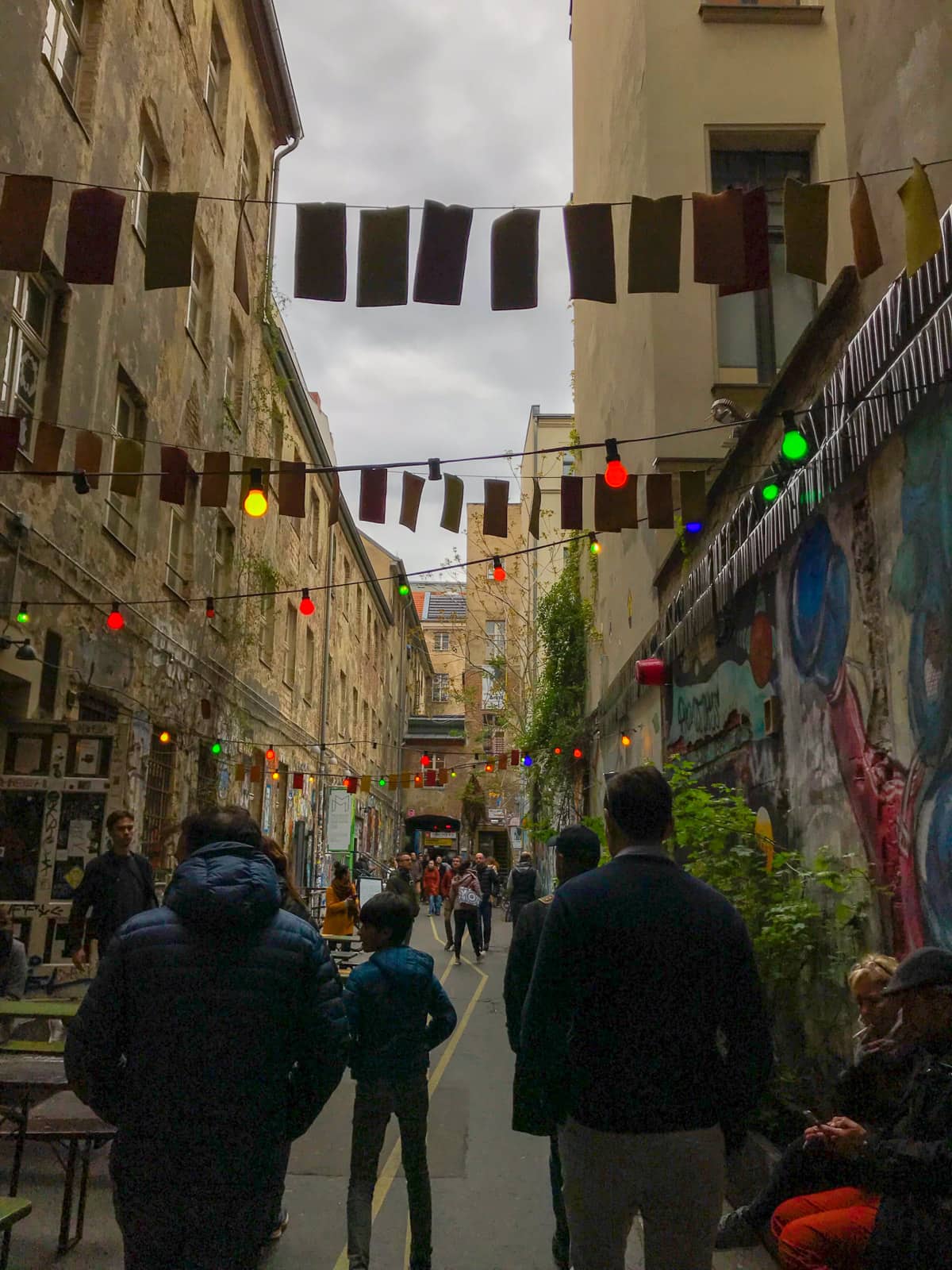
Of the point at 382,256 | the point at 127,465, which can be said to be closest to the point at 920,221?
the point at 382,256

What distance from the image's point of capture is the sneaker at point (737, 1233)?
181 inches

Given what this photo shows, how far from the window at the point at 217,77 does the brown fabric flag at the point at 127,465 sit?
413 inches

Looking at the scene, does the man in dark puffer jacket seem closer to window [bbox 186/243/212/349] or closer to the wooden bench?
the wooden bench

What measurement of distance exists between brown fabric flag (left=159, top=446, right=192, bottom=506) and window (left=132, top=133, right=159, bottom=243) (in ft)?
17.1

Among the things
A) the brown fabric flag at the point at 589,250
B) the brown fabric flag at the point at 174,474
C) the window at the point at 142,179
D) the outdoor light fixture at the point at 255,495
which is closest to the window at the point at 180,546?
the window at the point at 142,179

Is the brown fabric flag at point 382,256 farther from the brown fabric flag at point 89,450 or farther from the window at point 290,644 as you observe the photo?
the window at point 290,644

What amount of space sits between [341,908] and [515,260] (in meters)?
8.43

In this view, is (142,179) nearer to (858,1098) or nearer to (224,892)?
(224,892)

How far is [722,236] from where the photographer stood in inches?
239

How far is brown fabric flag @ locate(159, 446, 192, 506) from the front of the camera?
894 cm

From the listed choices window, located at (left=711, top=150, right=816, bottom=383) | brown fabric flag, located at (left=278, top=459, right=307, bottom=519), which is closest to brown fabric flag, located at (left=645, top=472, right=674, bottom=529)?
brown fabric flag, located at (left=278, top=459, right=307, bottom=519)

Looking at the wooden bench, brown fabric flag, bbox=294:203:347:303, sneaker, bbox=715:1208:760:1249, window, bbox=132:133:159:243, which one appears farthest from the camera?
window, bbox=132:133:159:243

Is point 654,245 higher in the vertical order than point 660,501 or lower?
higher

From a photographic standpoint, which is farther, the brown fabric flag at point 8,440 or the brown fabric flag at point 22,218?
the brown fabric flag at point 8,440
